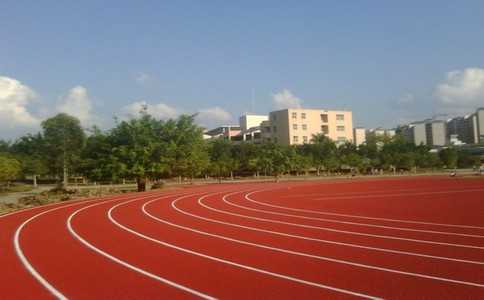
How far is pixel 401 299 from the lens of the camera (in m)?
4.81

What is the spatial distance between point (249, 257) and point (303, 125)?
2433 inches

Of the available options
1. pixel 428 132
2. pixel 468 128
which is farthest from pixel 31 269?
pixel 468 128

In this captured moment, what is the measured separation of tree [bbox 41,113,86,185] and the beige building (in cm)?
3088

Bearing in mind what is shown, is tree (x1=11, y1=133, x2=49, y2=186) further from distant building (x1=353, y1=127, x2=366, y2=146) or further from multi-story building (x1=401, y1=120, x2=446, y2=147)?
multi-story building (x1=401, y1=120, x2=446, y2=147)

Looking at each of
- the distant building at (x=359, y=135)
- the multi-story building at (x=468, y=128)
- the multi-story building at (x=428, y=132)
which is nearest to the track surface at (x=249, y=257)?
the distant building at (x=359, y=135)

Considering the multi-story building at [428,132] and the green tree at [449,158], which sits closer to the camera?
the green tree at [449,158]

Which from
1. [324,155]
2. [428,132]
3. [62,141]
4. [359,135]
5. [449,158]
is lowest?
[449,158]

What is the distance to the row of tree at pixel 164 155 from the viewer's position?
1172 inches

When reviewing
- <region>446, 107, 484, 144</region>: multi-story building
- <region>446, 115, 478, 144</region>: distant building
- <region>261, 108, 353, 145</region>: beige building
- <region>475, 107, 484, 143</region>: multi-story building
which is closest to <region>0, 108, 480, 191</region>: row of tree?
<region>261, 108, 353, 145</region>: beige building

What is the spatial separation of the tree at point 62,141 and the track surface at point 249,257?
2879cm

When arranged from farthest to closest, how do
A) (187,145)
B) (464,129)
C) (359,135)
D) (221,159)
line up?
(464,129) < (359,135) < (221,159) < (187,145)

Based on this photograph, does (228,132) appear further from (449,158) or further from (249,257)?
(249,257)

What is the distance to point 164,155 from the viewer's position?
30391 millimetres

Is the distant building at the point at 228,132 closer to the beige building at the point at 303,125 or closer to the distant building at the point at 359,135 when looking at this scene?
the beige building at the point at 303,125
